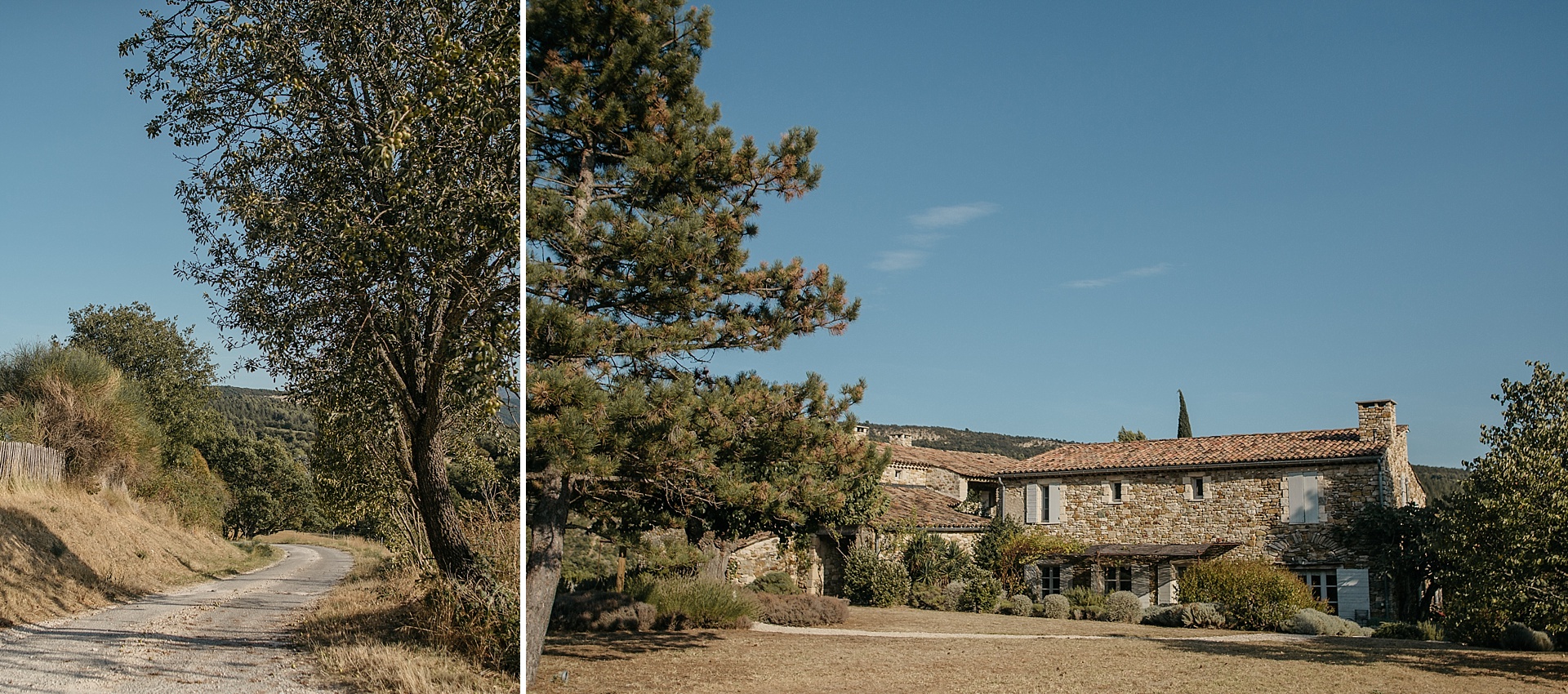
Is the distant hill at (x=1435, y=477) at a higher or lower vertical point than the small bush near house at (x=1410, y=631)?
higher

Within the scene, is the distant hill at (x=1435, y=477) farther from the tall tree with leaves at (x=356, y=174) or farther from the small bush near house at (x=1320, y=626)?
the tall tree with leaves at (x=356, y=174)

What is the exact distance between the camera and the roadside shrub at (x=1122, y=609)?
1948 cm

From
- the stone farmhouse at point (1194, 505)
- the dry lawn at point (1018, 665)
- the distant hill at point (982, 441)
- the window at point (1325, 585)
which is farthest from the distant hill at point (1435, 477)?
the distant hill at point (982, 441)

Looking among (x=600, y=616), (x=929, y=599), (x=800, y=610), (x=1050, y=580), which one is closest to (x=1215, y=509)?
(x=1050, y=580)

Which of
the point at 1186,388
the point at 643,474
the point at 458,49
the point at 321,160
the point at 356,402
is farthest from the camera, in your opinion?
the point at 1186,388

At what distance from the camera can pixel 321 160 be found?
475 cm

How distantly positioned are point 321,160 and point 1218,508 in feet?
73.1

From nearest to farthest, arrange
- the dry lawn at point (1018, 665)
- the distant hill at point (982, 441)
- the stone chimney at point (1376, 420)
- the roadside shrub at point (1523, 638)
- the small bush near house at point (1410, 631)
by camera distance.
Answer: the dry lawn at point (1018, 665)
the roadside shrub at point (1523, 638)
the small bush near house at point (1410, 631)
the stone chimney at point (1376, 420)
the distant hill at point (982, 441)

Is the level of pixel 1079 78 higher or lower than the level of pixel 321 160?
higher

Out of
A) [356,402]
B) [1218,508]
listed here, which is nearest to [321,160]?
[356,402]

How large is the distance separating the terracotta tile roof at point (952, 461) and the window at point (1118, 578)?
5.52m

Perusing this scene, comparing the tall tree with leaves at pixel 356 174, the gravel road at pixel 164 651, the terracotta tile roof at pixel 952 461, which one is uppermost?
the tall tree with leaves at pixel 356 174

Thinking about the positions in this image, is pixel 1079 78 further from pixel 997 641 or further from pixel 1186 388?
pixel 1186 388

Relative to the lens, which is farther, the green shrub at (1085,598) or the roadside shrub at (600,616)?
the green shrub at (1085,598)
